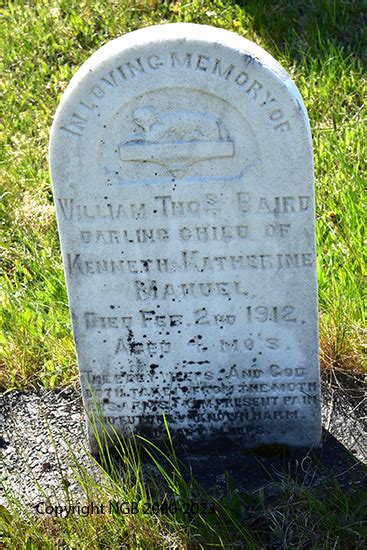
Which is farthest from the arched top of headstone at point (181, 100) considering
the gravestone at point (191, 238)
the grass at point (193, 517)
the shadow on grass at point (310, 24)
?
the shadow on grass at point (310, 24)

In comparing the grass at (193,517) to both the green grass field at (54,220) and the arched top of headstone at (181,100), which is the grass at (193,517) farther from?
the arched top of headstone at (181,100)

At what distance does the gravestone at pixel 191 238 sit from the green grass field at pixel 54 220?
328 millimetres

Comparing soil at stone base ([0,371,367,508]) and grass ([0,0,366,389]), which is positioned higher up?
grass ([0,0,366,389])

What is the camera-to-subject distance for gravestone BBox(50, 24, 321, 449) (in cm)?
282

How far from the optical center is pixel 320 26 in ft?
17.8

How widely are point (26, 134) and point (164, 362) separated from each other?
2325 mm

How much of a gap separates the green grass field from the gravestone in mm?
328

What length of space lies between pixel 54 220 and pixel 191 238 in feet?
5.57

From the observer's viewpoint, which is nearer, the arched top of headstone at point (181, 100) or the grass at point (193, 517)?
the arched top of headstone at point (181, 100)

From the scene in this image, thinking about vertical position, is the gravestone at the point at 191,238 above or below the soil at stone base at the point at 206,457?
above

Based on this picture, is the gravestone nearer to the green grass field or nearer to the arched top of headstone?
the arched top of headstone

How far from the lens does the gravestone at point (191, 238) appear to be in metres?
2.82

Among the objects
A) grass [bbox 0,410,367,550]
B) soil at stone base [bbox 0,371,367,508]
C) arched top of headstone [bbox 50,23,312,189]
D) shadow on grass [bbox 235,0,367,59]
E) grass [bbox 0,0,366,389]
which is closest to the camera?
arched top of headstone [bbox 50,23,312,189]

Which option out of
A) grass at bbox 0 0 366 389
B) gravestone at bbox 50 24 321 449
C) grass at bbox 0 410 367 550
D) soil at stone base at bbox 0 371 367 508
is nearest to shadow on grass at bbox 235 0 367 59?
grass at bbox 0 0 366 389
